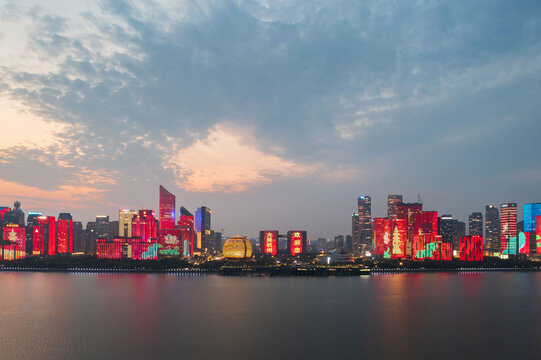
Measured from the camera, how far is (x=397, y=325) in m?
66.0

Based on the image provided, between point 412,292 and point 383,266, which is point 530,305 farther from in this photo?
point 383,266

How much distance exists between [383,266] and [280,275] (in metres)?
51.0

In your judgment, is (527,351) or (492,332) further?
(492,332)

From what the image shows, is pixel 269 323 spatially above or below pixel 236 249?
below

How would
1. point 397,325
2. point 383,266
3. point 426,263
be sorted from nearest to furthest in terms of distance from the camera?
point 397,325, point 383,266, point 426,263

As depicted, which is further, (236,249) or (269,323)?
(236,249)

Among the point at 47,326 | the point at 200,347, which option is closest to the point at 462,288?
the point at 200,347

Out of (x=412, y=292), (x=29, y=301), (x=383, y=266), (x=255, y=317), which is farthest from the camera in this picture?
(x=383, y=266)

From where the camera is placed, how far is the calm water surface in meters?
51.9

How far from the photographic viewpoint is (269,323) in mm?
67125

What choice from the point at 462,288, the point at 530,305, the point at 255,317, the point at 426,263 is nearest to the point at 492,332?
the point at 530,305

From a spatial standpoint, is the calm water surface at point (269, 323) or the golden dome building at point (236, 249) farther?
the golden dome building at point (236, 249)

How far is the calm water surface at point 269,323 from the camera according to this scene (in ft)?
170

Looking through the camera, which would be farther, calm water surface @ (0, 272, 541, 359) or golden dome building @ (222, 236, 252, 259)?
golden dome building @ (222, 236, 252, 259)
